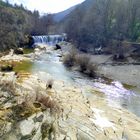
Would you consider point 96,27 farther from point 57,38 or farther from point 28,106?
point 28,106

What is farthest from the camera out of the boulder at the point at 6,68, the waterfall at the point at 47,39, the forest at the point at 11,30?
the waterfall at the point at 47,39

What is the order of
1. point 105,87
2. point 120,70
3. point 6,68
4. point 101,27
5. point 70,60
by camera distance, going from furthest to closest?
point 101,27
point 70,60
point 120,70
point 6,68
point 105,87

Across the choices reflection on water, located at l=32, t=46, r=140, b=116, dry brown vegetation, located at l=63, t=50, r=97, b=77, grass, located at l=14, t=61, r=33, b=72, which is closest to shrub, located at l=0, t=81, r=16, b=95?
reflection on water, located at l=32, t=46, r=140, b=116

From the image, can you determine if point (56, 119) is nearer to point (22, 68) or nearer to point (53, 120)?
point (53, 120)

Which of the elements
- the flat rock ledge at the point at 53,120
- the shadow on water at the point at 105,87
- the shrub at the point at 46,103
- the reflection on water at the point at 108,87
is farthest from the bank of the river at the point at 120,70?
the shrub at the point at 46,103

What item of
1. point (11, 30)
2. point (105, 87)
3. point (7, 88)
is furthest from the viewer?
point (11, 30)

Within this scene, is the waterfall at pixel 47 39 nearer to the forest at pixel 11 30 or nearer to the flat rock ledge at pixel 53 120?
the forest at pixel 11 30

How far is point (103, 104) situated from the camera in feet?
70.9

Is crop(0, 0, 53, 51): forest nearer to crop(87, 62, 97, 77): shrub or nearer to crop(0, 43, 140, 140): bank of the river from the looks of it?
crop(87, 62, 97, 77): shrub

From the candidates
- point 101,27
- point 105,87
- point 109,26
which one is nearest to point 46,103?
point 105,87

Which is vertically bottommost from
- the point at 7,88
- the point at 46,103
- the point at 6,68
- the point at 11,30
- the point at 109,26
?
the point at 6,68

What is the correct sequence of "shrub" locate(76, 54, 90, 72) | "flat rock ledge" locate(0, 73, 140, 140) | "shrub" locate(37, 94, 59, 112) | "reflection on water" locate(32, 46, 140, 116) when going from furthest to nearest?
"shrub" locate(76, 54, 90, 72)
"reflection on water" locate(32, 46, 140, 116)
"shrub" locate(37, 94, 59, 112)
"flat rock ledge" locate(0, 73, 140, 140)

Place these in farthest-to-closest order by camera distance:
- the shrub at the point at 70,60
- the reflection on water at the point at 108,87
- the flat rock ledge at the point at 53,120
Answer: the shrub at the point at 70,60 → the reflection on water at the point at 108,87 → the flat rock ledge at the point at 53,120

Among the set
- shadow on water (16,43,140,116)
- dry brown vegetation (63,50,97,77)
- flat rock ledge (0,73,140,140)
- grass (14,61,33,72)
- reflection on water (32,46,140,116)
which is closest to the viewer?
flat rock ledge (0,73,140,140)
